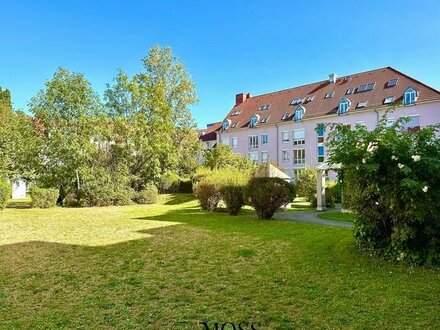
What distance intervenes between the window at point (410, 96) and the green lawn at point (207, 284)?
2837 centimetres

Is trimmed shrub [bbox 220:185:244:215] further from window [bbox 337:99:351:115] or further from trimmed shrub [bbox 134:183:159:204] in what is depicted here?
window [bbox 337:99:351:115]

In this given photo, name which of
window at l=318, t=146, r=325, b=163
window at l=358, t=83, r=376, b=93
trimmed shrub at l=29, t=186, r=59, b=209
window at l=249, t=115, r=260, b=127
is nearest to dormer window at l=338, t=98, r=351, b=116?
window at l=358, t=83, r=376, b=93

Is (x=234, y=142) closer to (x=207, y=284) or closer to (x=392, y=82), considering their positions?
(x=392, y=82)

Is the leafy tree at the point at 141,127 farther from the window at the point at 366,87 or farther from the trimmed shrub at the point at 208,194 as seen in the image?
the window at the point at 366,87

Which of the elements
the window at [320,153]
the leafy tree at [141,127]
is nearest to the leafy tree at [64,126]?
the leafy tree at [141,127]

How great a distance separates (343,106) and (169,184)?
2031 cm

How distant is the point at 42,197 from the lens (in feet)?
67.1

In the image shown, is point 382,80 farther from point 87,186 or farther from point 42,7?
point 42,7

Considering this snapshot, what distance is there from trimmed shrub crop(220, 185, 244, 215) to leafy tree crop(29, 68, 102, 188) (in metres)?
10.5

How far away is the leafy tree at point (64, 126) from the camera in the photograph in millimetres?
21953

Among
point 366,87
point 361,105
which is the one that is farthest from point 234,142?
point 366,87

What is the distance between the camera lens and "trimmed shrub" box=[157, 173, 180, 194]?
3016cm

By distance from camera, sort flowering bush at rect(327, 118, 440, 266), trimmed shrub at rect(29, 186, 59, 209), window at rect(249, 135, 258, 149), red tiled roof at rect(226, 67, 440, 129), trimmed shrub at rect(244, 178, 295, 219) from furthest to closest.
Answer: window at rect(249, 135, 258, 149) < red tiled roof at rect(226, 67, 440, 129) < trimmed shrub at rect(29, 186, 59, 209) < trimmed shrub at rect(244, 178, 295, 219) < flowering bush at rect(327, 118, 440, 266)

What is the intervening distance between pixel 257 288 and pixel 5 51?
1961 cm
